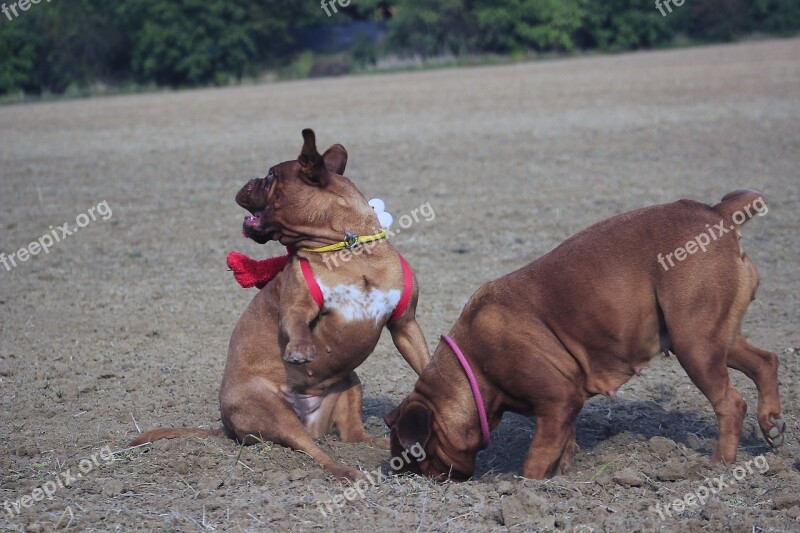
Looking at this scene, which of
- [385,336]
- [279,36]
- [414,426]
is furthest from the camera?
[279,36]

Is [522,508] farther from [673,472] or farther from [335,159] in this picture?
[335,159]

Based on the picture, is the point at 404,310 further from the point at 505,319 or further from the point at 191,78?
the point at 191,78

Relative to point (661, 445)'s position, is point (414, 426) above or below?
above

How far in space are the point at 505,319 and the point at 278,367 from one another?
4.81 ft

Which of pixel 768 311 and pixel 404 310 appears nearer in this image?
pixel 404 310

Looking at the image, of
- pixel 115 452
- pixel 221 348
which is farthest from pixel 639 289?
pixel 221 348

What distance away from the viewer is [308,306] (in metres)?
5.21

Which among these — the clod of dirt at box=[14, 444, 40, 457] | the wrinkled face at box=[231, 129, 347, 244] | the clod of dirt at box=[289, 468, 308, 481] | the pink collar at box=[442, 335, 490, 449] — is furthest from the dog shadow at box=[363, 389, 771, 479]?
the clod of dirt at box=[14, 444, 40, 457]

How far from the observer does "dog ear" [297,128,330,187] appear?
516cm

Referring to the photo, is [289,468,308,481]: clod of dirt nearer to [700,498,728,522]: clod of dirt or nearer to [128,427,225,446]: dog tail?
[128,427,225,446]: dog tail

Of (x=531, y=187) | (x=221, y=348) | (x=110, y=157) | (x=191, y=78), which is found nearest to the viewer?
(x=221, y=348)

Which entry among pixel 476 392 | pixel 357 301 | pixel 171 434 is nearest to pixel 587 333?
pixel 476 392

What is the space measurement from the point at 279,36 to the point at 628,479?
193 ft

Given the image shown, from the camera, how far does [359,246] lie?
536cm
